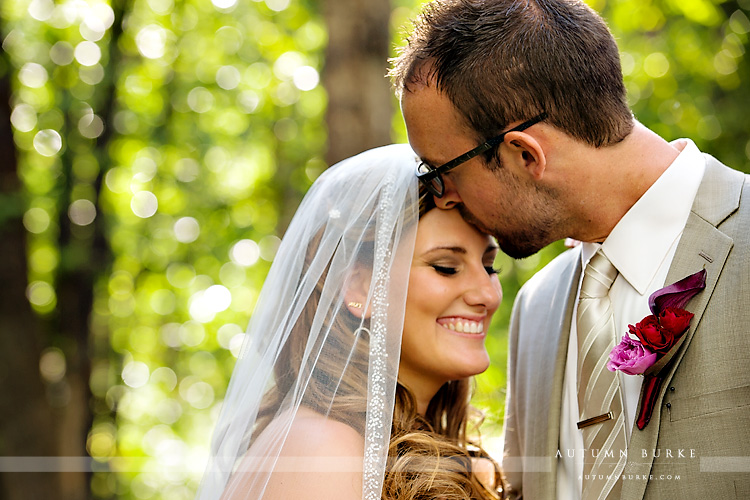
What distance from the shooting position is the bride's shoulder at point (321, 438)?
2.33 meters

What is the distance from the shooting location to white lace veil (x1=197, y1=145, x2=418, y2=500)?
2389 millimetres

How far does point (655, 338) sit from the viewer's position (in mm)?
2047

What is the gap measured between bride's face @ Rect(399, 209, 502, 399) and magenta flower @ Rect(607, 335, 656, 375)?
670 mm

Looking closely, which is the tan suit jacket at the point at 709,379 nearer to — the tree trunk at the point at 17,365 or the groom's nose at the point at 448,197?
the groom's nose at the point at 448,197

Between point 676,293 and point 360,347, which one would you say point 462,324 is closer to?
point 360,347

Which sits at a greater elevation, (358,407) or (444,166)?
(444,166)

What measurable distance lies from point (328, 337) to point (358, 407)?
26 cm

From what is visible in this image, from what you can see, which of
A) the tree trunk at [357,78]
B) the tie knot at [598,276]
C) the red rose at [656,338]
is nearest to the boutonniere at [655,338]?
the red rose at [656,338]

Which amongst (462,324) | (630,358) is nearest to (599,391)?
(630,358)

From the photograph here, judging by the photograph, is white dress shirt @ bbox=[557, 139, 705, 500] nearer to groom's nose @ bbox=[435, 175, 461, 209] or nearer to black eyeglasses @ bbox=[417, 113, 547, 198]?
black eyeglasses @ bbox=[417, 113, 547, 198]

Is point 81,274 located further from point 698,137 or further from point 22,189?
point 698,137

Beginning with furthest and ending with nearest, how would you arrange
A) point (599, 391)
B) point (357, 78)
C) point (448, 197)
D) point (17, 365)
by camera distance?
point (17, 365), point (357, 78), point (448, 197), point (599, 391)

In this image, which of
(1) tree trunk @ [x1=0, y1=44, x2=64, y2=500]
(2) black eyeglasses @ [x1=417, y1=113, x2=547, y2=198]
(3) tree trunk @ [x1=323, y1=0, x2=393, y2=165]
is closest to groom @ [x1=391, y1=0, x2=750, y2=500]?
(2) black eyeglasses @ [x1=417, y1=113, x2=547, y2=198]

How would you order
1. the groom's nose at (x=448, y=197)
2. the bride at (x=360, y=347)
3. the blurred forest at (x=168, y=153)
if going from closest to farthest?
1. the bride at (x=360, y=347)
2. the groom's nose at (x=448, y=197)
3. the blurred forest at (x=168, y=153)
